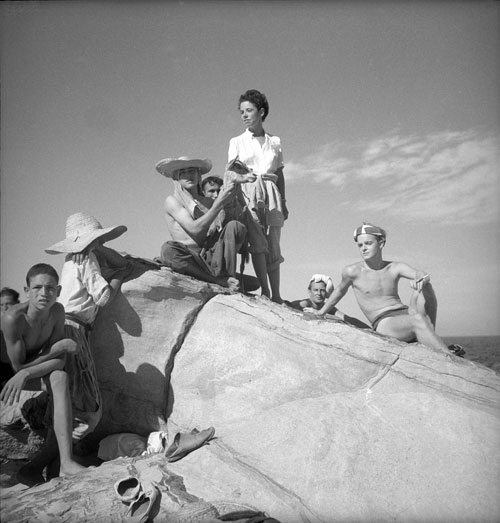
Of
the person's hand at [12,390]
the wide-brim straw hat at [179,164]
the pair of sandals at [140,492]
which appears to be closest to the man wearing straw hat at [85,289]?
the person's hand at [12,390]

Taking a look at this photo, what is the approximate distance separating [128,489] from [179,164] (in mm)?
3023

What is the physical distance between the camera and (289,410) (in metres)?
3.57

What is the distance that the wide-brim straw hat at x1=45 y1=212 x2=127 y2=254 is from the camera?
4.04m

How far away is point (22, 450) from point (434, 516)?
276 centimetres

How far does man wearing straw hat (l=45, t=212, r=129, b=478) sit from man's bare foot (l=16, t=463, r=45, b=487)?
1.10ft

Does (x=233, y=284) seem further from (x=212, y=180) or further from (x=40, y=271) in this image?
(x=40, y=271)

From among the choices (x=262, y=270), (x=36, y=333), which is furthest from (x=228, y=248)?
(x=36, y=333)

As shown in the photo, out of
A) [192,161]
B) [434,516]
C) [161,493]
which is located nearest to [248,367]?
[161,493]

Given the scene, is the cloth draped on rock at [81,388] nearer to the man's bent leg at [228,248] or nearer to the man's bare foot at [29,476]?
the man's bare foot at [29,476]

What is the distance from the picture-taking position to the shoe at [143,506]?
2.74 meters

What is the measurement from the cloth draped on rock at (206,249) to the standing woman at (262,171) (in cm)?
49

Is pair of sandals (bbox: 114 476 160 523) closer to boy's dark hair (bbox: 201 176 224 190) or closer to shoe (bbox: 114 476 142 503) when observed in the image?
shoe (bbox: 114 476 142 503)

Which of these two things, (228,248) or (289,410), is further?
(228,248)

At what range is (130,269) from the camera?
172 inches
